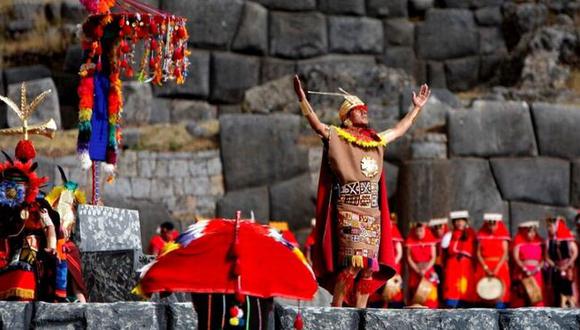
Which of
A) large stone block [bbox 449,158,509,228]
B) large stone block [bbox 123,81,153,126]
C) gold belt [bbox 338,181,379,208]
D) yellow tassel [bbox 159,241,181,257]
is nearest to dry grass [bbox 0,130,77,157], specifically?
large stone block [bbox 123,81,153,126]

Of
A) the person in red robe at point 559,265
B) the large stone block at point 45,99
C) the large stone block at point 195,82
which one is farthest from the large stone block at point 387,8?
the person in red robe at point 559,265

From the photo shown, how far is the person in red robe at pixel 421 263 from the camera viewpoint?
15712 mm

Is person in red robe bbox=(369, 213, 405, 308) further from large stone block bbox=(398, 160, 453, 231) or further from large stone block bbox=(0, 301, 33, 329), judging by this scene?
large stone block bbox=(0, 301, 33, 329)

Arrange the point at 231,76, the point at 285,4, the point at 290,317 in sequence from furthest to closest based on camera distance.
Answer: the point at 285,4, the point at 231,76, the point at 290,317

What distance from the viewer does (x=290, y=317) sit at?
9125 millimetres

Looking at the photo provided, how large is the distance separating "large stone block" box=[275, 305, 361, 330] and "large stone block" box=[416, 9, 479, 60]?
47.3 ft

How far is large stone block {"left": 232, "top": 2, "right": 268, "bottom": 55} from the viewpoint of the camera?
21.9m

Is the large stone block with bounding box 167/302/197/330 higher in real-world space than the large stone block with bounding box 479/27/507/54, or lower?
lower

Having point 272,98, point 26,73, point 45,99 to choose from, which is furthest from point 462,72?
point 45,99

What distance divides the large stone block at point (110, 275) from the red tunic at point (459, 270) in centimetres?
564

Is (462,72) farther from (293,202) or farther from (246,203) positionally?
(246,203)

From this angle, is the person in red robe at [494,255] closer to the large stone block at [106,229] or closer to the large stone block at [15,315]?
the large stone block at [106,229]

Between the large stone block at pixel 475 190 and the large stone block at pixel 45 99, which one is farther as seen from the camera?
the large stone block at pixel 45 99

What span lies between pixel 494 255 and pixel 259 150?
3809 millimetres
